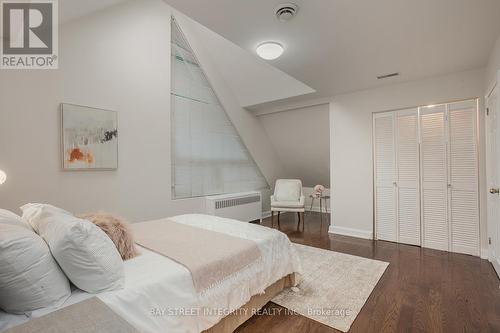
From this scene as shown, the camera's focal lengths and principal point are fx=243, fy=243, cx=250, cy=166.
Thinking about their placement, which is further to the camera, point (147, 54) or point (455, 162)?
point (147, 54)

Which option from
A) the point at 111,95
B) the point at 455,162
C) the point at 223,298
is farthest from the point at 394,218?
the point at 111,95

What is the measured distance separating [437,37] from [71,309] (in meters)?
3.45

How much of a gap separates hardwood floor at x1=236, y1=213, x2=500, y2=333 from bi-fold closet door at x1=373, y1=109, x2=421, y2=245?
411 millimetres

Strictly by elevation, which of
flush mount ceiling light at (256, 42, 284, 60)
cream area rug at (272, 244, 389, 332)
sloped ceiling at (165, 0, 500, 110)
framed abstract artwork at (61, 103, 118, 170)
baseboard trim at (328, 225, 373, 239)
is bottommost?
cream area rug at (272, 244, 389, 332)

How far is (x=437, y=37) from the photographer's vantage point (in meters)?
2.36

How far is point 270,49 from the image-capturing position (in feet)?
8.07

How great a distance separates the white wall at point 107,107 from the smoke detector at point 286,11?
2.28 metres

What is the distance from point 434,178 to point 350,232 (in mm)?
1472

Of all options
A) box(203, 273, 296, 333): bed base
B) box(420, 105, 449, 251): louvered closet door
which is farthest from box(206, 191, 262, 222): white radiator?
box(420, 105, 449, 251): louvered closet door

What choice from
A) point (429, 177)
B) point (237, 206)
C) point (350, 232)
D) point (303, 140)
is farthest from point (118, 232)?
point (303, 140)

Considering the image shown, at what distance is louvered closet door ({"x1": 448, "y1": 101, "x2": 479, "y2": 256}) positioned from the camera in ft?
10.3

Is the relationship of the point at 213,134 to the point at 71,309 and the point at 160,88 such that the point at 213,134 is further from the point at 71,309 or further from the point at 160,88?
the point at 71,309

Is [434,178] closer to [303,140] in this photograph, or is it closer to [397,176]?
[397,176]

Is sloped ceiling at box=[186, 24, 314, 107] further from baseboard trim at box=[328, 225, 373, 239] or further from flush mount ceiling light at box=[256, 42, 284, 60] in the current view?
baseboard trim at box=[328, 225, 373, 239]
